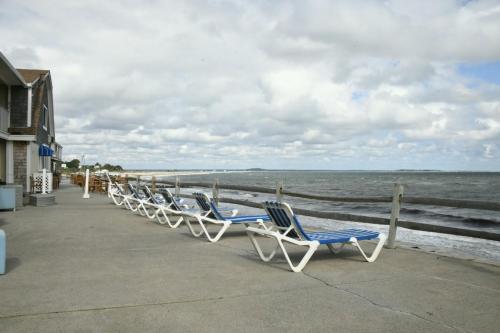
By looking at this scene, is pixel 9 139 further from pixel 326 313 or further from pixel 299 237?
pixel 326 313

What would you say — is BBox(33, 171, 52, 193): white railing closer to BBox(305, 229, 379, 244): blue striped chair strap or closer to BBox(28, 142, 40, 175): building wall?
BBox(28, 142, 40, 175): building wall

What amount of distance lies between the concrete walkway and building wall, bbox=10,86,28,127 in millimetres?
12947

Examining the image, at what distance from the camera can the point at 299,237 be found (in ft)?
20.6

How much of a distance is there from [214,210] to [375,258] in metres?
3.02

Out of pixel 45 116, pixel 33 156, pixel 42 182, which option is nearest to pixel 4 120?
pixel 33 156

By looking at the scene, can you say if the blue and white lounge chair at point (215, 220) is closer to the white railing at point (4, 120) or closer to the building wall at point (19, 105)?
the white railing at point (4, 120)

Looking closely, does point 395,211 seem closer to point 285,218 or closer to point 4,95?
point 285,218

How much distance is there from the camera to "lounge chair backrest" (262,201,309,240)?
6016mm

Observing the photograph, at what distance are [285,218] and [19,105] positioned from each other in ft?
53.8

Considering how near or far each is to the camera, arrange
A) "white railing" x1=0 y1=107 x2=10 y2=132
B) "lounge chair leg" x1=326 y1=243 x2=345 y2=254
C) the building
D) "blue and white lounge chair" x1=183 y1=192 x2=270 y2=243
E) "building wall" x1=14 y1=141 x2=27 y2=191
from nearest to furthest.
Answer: "lounge chair leg" x1=326 y1=243 x2=345 y2=254
"blue and white lounge chair" x1=183 y1=192 x2=270 y2=243
"white railing" x1=0 y1=107 x2=10 y2=132
the building
"building wall" x1=14 y1=141 x2=27 y2=191

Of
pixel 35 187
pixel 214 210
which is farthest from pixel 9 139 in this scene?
pixel 214 210

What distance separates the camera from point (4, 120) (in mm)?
18094

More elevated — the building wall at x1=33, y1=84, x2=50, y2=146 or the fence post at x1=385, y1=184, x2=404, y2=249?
the building wall at x1=33, y1=84, x2=50, y2=146

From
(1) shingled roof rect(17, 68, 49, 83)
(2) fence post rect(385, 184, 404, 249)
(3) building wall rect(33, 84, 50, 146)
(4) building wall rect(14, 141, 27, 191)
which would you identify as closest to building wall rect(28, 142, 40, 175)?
(4) building wall rect(14, 141, 27, 191)
